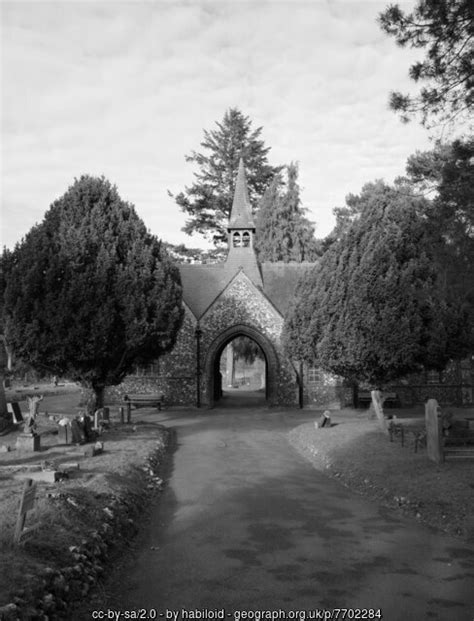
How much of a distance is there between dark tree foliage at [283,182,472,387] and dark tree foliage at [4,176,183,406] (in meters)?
5.76

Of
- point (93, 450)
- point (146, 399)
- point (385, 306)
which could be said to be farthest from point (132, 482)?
point (146, 399)

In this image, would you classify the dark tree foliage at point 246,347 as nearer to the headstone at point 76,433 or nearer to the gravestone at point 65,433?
the headstone at point 76,433

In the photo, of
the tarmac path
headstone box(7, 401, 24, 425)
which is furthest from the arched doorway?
the tarmac path

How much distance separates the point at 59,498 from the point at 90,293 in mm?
10626

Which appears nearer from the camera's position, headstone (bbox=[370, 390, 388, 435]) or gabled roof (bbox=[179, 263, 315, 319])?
headstone (bbox=[370, 390, 388, 435])

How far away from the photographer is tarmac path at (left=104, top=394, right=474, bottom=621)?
595cm

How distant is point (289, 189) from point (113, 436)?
32061 mm

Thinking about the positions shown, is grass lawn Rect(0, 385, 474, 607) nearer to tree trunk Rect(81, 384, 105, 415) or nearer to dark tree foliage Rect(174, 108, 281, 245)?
tree trunk Rect(81, 384, 105, 415)

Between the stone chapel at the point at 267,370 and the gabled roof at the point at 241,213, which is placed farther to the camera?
the gabled roof at the point at 241,213

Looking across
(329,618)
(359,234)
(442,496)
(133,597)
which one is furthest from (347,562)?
(359,234)

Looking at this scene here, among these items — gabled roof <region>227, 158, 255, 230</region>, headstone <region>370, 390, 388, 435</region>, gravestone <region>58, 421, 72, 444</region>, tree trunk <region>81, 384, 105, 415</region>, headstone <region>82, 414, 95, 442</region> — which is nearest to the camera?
gravestone <region>58, 421, 72, 444</region>

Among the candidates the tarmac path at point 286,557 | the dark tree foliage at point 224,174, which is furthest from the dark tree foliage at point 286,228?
the tarmac path at point 286,557

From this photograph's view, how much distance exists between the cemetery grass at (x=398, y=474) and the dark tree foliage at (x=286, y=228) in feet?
89.0

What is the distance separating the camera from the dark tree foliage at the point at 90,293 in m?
17.6
